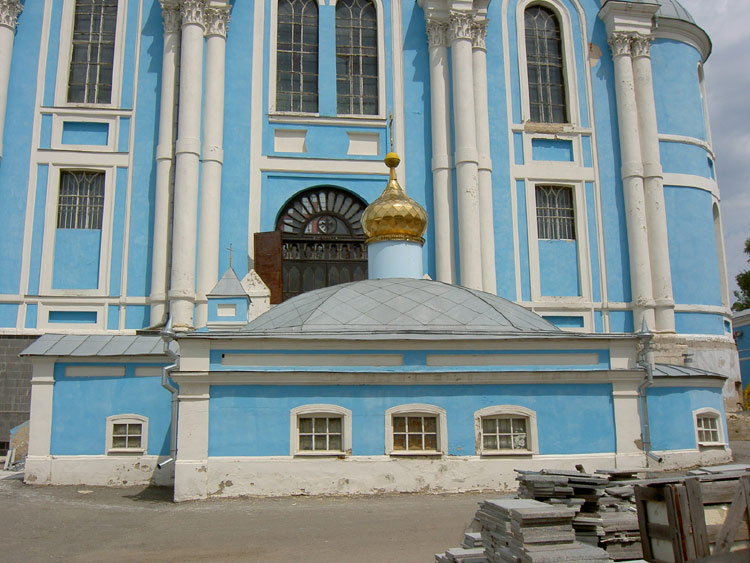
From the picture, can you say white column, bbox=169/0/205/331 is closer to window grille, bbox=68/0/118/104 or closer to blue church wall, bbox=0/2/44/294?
window grille, bbox=68/0/118/104

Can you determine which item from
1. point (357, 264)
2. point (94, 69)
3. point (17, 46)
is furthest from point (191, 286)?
point (17, 46)

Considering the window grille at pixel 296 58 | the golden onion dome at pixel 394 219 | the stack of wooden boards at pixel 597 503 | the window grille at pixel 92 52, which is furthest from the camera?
the window grille at pixel 296 58

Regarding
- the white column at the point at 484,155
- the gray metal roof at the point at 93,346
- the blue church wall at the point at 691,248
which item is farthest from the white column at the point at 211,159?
the blue church wall at the point at 691,248

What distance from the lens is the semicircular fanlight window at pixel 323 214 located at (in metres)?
17.5

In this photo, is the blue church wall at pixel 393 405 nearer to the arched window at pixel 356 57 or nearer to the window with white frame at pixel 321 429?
the window with white frame at pixel 321 429

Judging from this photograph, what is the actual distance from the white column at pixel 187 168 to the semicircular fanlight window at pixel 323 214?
223 cm

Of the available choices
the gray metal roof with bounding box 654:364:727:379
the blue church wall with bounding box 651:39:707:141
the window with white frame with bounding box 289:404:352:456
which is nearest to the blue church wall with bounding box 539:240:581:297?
the blue church wall with bounding box 651:39:707:141

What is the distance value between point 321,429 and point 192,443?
1704 millimetres

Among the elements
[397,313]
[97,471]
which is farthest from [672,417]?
[97,471]

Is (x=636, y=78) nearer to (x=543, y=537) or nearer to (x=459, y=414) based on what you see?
(x=459, y=414)

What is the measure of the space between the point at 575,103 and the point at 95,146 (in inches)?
464

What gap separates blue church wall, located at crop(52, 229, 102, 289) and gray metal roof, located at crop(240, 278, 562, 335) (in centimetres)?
558

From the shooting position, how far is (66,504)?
9.79m

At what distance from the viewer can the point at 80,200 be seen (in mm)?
16875
